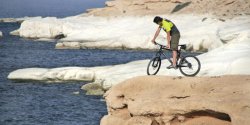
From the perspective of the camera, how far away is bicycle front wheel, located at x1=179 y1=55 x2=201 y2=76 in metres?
26.4

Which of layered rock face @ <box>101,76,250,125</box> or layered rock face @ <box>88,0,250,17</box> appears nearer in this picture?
layered rock face @ <box>101,76,250,125</box>

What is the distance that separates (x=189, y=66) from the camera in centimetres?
2634

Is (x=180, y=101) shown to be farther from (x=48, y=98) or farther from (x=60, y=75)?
(x=60, y=75)

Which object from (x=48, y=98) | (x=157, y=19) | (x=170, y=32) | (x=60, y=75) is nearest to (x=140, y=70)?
(x=48, y=98)

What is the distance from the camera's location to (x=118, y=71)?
42.6m

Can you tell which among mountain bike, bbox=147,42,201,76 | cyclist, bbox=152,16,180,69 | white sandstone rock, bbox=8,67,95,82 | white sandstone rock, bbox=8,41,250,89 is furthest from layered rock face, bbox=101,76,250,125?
white sandstone rock, bbox=8,67,95,82

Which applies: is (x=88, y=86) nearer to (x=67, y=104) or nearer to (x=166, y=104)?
(x=67, y=104)

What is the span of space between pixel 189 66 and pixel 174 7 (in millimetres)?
92216

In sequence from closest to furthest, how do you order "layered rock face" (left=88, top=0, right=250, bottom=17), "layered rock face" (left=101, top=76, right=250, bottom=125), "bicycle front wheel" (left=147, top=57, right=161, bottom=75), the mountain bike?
"layered rock face" (left=101, top=76, right=250, bottom=125) → the mountain bike → "bicycle front wheel" (left=147, top=57, right=161, bottom=75) → "layered rock face" (left=88, top=0, right=250, bottom=17)

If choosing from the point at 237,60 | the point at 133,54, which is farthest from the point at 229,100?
the point at 133,54

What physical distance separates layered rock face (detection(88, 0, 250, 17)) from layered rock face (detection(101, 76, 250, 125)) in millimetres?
70264

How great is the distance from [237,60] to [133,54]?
42930 millimetres

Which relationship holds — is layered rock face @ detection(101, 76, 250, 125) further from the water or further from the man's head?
the water

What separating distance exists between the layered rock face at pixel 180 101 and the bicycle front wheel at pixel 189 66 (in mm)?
5667
